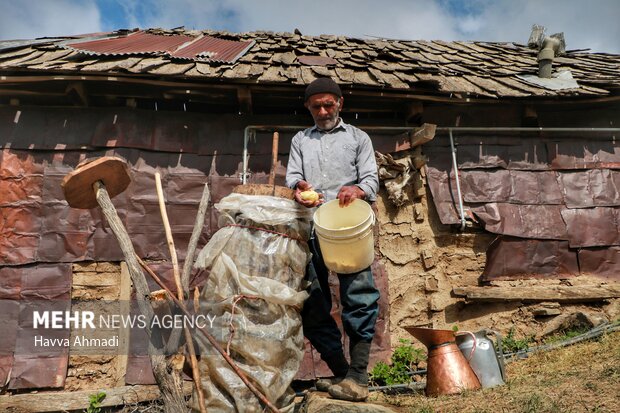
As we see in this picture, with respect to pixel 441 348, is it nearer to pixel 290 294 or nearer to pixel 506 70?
pixel 290 294

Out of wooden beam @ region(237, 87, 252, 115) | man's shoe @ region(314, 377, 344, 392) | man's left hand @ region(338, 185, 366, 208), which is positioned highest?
wooden beam @ region(237, 87, 252, 115)

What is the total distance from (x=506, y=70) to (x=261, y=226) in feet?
17.3

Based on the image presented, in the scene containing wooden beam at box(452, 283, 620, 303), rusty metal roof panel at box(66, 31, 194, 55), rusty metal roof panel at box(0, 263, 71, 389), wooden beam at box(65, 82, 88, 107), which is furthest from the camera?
rusty metal roof panel at box(66, 31, 194, 55)

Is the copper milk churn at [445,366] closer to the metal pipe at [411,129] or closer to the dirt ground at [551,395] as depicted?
the dirt ground at [551,395]

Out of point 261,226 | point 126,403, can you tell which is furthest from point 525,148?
point 126,403

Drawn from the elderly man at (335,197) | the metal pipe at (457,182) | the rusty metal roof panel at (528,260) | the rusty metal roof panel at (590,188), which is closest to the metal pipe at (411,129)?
the metal pipe at (457,182)

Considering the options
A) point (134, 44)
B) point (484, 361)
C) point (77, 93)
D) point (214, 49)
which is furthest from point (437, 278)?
point (134, 44)

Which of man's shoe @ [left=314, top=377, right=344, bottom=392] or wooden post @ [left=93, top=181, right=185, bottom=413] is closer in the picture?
wooden post @ [left=93, top=181, right=185, bottom=413]

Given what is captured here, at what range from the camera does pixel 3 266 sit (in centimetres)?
502

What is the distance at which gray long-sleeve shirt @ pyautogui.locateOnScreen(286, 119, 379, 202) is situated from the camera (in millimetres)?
3537

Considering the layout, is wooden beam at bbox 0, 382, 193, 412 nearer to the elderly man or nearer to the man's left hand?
the elderly man

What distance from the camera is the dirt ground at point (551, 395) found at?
2.86m

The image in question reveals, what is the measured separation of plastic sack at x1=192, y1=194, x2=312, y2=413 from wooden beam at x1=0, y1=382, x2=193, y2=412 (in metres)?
2.12

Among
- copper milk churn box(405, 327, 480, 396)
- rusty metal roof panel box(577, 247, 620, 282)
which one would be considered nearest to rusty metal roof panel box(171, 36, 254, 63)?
copper milk churn box(405, 327, 480, 396)
